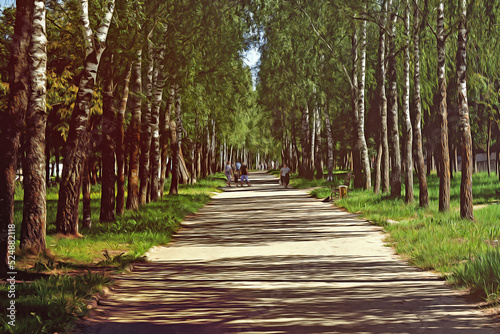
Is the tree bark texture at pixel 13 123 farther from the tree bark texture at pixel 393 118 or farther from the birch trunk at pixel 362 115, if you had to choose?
the birch trunk at pixel 362 115

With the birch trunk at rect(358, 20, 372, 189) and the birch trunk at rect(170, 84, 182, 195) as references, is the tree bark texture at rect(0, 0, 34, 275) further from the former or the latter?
the birch trunk at rect(358, 20, 372, 189)

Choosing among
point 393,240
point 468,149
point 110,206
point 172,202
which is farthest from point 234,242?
point 172,202

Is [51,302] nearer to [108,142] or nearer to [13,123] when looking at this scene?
[13,123]

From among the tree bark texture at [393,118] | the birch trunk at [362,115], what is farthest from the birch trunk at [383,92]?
the birch trunk at [362,115]

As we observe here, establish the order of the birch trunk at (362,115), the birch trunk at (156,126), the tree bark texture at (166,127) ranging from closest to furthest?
the birch trunk at (156,126) → the tree bark texture at (166,127) → the birch trunk at (362,115)

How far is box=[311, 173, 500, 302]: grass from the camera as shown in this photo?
868 centimetres

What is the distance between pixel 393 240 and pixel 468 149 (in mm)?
4227

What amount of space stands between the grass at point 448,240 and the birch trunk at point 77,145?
6.64 meters

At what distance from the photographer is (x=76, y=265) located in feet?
34.5

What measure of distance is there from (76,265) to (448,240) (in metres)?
7.10

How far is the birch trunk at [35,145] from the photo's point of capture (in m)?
10.9

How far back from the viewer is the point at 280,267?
10648 millimetres

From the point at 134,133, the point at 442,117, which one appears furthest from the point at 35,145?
the point at 442,117

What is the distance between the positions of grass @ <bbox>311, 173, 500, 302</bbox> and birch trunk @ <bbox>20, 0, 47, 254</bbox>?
6447 mm
